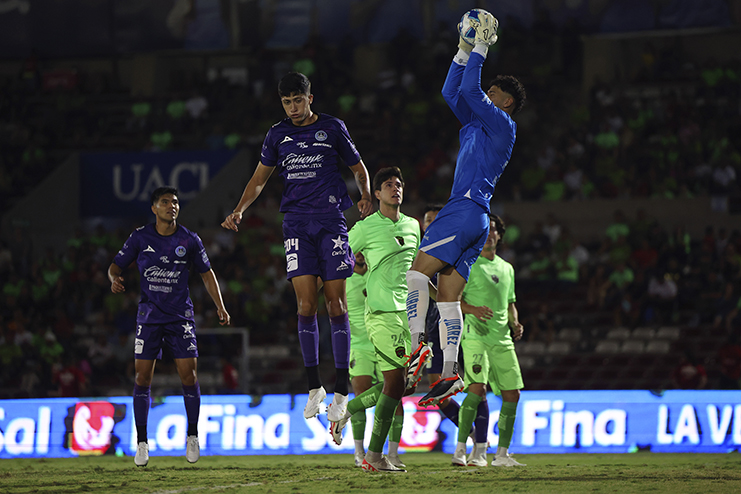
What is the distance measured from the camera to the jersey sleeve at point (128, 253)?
356 inches

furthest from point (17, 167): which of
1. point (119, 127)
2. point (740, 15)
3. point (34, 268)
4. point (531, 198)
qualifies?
point (740, 15)

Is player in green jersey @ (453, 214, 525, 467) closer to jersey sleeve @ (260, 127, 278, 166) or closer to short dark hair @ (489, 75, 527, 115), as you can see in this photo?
short dark hair @ (489, 75, 527, 115)

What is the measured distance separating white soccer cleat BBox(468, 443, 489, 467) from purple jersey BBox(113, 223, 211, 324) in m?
3.33

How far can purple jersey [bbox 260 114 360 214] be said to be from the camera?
7.55 metres

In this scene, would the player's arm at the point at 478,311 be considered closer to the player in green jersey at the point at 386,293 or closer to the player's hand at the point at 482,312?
the player's hand at the point at 482,312

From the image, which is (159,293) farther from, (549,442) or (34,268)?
(34,268)

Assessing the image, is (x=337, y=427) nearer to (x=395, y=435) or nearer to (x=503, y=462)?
(x=395, y=435)

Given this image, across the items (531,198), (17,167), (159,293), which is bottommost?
(159,293)

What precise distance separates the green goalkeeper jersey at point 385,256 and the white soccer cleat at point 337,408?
114 centimetres

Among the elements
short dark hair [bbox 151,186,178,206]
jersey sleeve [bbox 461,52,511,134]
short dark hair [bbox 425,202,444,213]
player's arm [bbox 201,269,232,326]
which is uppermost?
jersey sleeve [bbox 461,52,511,134]

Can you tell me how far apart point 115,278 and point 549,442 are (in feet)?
20.2

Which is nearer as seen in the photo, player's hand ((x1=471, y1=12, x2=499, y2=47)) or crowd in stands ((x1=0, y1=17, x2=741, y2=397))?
player's hand ((x1=471, y1=12, x2=499, y2=47))

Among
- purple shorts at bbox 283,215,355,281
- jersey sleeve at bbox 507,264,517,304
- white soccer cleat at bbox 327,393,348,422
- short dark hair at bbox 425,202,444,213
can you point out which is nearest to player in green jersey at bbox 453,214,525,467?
jersey sleeve at bbox 507,264,517,304

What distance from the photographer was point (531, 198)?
18.9 meters
